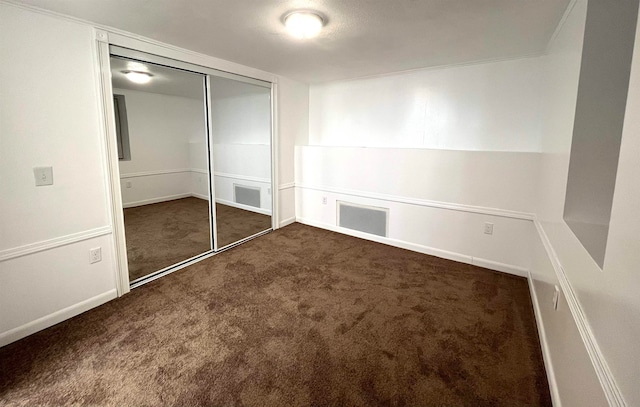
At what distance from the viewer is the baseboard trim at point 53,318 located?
205 cm

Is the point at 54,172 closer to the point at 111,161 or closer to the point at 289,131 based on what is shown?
the point at 111,161

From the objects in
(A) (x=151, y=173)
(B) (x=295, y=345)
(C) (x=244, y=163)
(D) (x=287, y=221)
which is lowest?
(B) (x=295, y=345)

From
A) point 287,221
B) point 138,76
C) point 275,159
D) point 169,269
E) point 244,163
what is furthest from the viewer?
point 287,221

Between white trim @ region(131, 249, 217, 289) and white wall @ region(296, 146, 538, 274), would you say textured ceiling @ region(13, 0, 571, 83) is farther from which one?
white trim @ region(131, 249, 217, 289)

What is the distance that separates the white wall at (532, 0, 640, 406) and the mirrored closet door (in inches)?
126

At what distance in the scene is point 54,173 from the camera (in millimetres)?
2191

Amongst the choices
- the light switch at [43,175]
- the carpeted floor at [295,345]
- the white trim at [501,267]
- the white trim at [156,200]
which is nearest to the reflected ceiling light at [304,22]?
the light switch at [43,175]

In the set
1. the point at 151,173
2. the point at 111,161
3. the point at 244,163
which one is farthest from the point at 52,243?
the point at 244,163

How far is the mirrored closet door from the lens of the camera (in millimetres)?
3051

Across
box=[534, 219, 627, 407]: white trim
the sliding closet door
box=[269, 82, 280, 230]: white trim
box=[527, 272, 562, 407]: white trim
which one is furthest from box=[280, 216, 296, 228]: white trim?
box=[534, 219, 627, 407]: white trim

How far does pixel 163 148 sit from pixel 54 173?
1.55 metres

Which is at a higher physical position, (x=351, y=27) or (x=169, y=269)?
(x=351, y=27)

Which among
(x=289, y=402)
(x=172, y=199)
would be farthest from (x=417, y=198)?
(x=172, y=199)

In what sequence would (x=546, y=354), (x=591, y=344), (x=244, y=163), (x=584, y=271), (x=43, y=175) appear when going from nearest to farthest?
(x=591, y=344) → (x=584, y=271) → (x=546, y=354) → (x=43, y=175) → (x=244, y=163)
